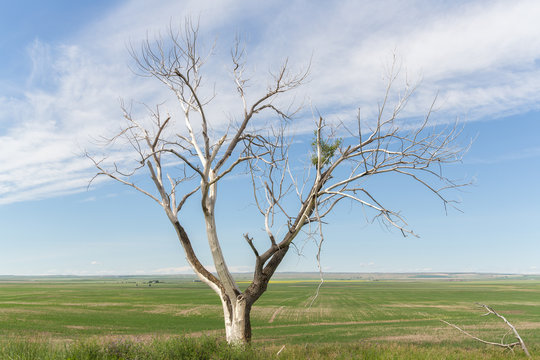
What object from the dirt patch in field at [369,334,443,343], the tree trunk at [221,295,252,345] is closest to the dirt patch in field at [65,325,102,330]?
the dirt patch in field at [369,334,443,343]

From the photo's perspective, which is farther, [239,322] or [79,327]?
[79,327]

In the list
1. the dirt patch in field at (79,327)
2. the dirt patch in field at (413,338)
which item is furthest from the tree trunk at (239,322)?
the dirt patch in field at (79,327)

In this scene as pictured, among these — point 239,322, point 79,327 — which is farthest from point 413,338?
point 79,327

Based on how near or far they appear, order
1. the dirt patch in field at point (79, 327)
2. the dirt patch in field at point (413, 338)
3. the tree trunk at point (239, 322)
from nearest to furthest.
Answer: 1. the tree trunk at point (239, 322)
2. the dirt patch in field at point (413, 338)
3. the dirt patch in field at point (79, 327)

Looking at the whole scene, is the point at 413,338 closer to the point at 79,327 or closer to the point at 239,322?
the point at 239,322

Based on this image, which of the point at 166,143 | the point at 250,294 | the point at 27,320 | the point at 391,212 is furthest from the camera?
the point at 27,320

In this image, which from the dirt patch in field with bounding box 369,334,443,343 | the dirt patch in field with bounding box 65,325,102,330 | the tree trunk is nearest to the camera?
the tree trunk

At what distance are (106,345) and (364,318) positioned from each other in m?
36.0

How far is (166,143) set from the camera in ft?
48.0

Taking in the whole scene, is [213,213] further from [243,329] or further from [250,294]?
[243,329]

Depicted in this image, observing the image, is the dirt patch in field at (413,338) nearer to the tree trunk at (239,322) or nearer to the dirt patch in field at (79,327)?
the tree trunk at (239,322)

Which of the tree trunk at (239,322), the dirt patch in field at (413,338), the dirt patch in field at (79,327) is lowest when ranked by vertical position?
the dirt patch in field at (79,327)

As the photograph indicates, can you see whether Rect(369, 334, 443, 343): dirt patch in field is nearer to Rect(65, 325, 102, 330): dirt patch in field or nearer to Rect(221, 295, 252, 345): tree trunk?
Rect(221, 295, 252, 345): tree trunk

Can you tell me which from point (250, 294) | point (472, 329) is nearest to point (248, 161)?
point (250, 294)
